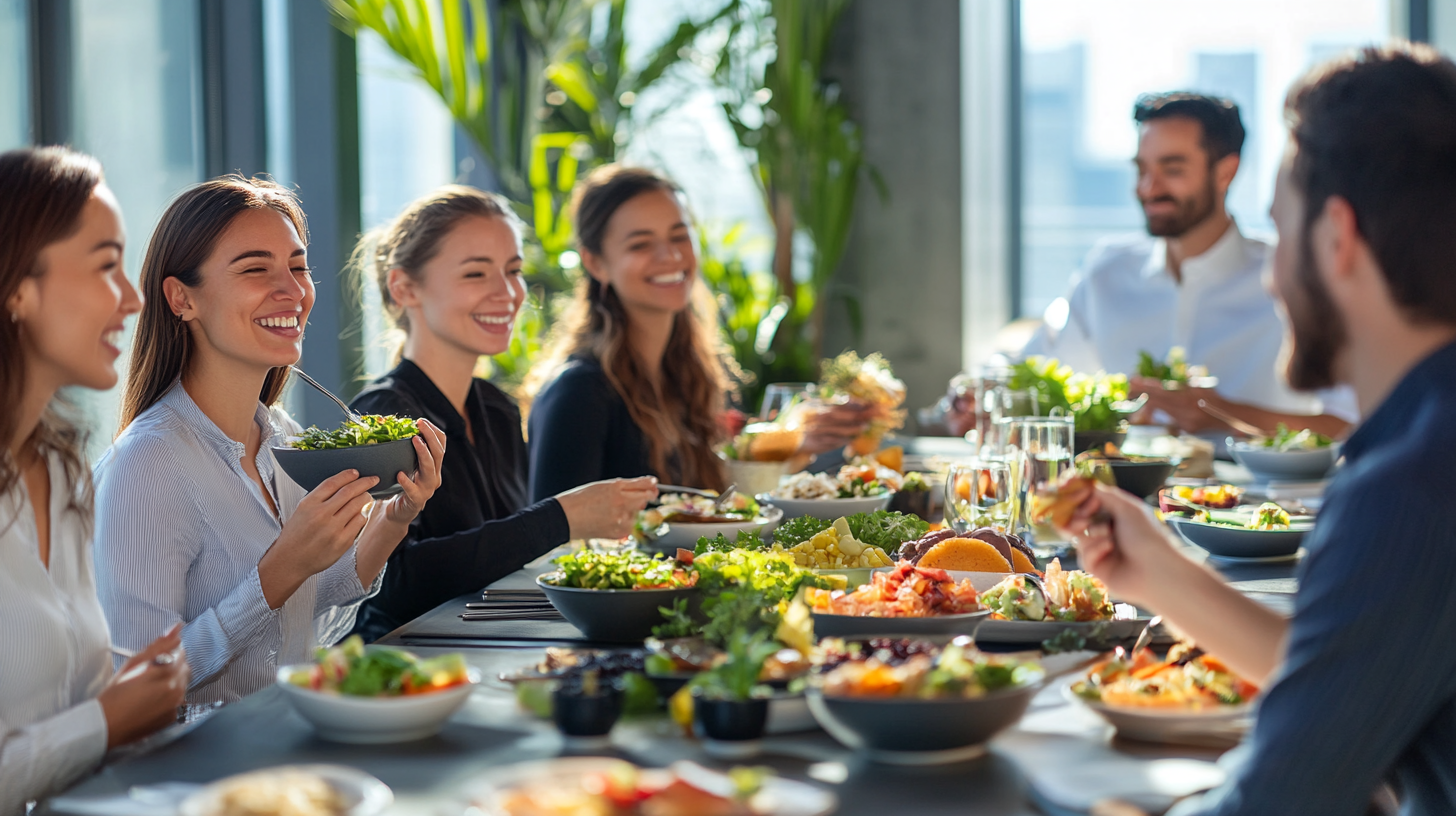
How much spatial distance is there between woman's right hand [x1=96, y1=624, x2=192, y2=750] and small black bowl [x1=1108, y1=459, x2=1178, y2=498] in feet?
6.39

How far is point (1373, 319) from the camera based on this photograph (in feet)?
3.81

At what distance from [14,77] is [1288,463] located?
3.64 metres

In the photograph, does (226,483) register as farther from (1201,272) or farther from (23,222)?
(1201,272)

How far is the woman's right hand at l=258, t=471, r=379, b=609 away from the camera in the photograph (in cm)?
183

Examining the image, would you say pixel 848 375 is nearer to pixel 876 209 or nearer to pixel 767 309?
pixel 767 309

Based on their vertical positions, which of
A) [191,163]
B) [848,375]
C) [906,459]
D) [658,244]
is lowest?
[906,459]

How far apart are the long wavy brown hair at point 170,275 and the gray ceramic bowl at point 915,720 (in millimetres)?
1455

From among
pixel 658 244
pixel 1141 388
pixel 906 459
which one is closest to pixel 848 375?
pixel 906 459

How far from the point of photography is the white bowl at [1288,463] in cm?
335

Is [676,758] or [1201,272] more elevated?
[1201,272]

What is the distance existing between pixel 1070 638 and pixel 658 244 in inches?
85.0

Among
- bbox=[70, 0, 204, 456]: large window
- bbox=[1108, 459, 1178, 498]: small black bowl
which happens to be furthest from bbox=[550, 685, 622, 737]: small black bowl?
bbox=[70, 0, 204, 456]: large window

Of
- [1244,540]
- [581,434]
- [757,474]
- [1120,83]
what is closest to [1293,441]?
[1244,540]

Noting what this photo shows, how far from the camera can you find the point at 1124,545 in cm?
140
